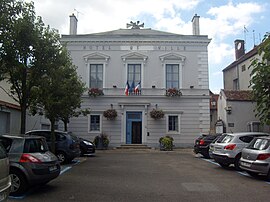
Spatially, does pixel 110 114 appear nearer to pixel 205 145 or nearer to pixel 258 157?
pixel 205 145

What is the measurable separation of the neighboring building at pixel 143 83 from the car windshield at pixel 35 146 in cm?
1841

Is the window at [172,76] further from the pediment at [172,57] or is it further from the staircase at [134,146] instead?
the staircase at [134,146]

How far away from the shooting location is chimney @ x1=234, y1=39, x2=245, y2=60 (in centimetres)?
3528

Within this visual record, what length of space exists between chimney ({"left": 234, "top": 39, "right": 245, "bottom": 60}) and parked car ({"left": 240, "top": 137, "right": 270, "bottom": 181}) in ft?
83.3

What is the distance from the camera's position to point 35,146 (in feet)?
28.7

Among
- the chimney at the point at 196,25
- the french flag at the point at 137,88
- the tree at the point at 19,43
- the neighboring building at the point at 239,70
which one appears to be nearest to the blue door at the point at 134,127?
the french flag at the point at 137,88

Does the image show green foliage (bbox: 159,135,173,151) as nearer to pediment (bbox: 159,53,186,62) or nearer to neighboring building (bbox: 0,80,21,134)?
pediment (bbox: 159,53,186,62)

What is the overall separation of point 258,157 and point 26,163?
299 inches

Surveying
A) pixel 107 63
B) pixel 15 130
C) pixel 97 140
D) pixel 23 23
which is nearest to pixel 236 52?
pixel 107 63

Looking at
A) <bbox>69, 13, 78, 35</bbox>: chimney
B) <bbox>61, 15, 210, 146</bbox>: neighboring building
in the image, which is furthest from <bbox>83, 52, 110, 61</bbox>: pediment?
<bbox>69, 13, 78, 35</bbox>: chimney

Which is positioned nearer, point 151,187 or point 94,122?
point 151,187

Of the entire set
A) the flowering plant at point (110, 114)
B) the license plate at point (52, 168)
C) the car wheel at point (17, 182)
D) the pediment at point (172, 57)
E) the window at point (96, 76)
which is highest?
the pediment at point (172, 57)

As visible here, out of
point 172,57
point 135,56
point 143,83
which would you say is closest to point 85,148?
point 143,83

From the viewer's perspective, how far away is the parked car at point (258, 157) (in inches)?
421
